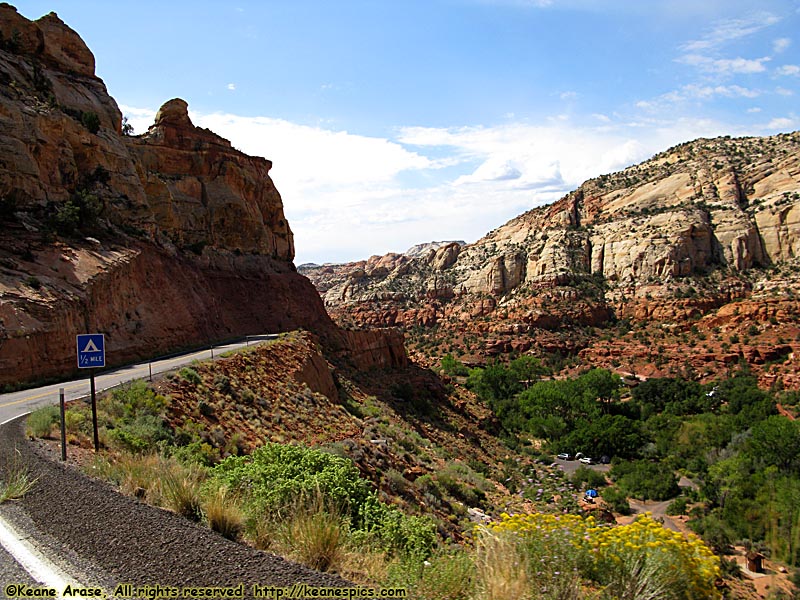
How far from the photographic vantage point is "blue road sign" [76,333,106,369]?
9.05m

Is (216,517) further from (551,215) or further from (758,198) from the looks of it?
(551,215)

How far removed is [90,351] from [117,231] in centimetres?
1672

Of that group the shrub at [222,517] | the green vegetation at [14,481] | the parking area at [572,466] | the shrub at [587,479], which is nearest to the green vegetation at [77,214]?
the green vegetation at [14,481]

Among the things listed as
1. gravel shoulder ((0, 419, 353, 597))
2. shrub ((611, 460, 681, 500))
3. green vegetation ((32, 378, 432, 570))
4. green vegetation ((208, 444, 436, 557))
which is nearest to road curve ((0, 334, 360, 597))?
gravel shoulder ((0, 419, 353, 597))

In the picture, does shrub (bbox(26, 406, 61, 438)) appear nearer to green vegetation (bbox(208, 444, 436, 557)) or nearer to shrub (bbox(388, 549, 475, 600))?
green vegetation (bbox(208, 444, 436, 557))

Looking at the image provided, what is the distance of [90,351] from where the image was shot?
912 centimetres

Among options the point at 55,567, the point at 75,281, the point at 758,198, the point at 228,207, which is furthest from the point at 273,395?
the point at 758,198

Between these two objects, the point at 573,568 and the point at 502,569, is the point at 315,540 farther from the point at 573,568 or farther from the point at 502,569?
the point at 573,568

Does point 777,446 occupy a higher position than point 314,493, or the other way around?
point 314,493

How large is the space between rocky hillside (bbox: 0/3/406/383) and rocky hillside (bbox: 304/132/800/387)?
26528 millimetres

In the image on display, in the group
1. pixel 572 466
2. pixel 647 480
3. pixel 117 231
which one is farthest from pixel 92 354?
pixel 572 466

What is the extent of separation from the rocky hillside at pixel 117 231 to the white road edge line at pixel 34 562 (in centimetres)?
1085

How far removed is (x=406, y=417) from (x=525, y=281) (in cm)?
5825

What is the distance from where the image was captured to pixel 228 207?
36250 millimetres
